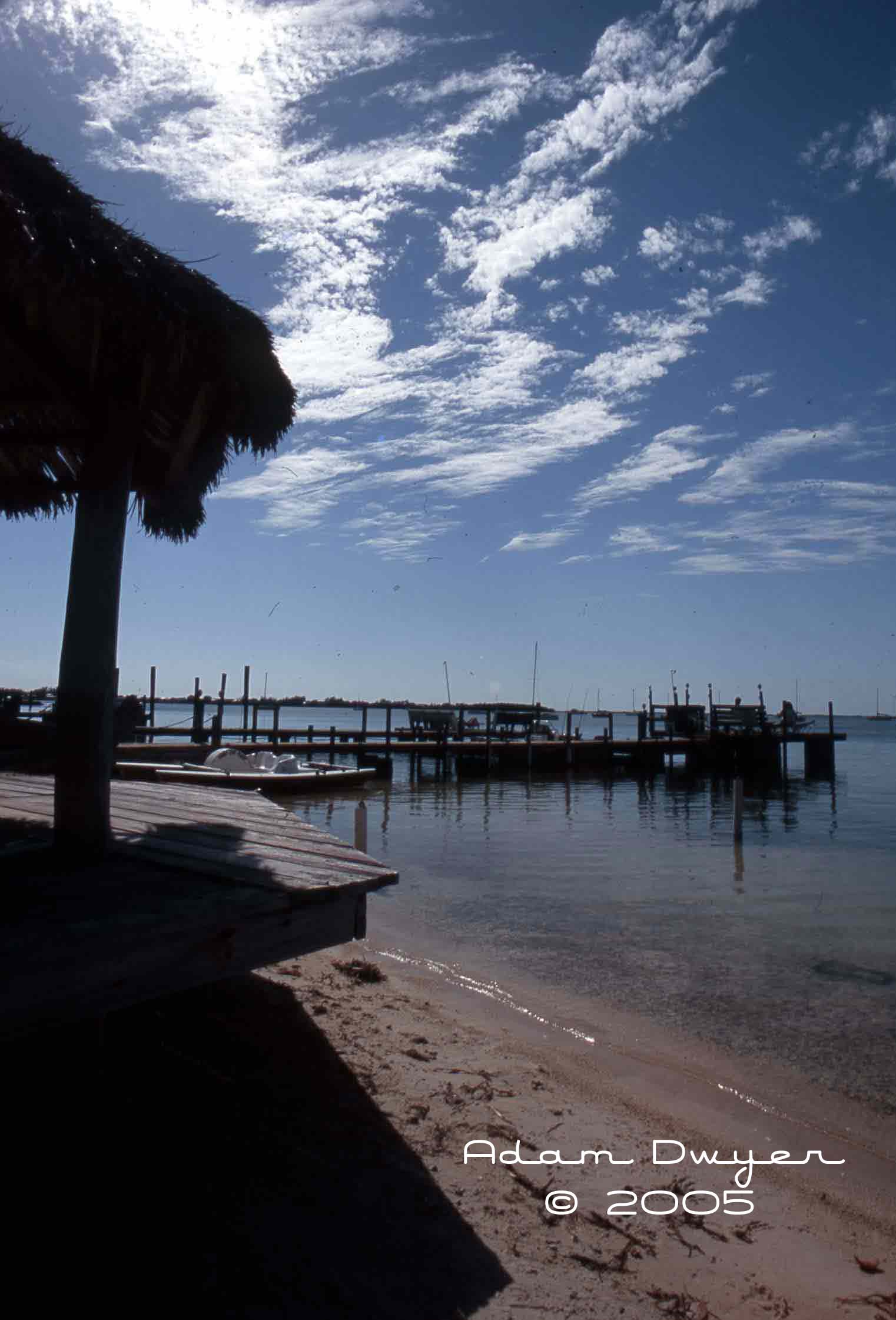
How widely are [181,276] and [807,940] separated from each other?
1025 cm

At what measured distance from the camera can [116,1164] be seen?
11.7ft

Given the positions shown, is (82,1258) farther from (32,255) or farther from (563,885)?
(563,885)

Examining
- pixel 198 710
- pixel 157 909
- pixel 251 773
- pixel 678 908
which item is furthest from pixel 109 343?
pixel 198 710

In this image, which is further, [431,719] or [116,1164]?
[431,719]

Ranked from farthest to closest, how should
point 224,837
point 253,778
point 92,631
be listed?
point 253,778, point 224,837, point 92,631

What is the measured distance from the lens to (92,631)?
4215mm

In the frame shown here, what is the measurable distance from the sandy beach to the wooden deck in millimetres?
789

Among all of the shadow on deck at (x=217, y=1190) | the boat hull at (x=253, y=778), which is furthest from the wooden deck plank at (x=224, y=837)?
the boat hull at (x=253, y=778)

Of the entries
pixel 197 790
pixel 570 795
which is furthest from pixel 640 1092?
pixel 570 795

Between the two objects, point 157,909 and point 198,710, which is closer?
point 157,909

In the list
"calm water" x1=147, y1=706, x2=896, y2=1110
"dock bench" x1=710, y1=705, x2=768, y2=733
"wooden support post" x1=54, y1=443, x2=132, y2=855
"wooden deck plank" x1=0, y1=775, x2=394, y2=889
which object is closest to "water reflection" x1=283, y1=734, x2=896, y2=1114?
"calm water" x1=147, y1=706, x2=896, y2=1110

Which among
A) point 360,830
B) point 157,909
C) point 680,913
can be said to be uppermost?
point 157,909

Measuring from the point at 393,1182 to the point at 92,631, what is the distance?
295 cm

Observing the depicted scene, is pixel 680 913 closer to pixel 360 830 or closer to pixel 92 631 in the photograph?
pixel 360 830
